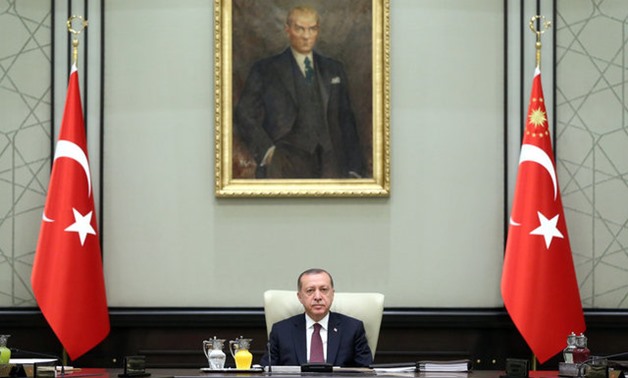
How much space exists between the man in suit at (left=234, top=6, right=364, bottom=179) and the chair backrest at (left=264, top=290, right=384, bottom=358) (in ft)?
3.28

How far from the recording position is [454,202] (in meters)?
6.60

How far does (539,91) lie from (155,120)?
7.59 feet

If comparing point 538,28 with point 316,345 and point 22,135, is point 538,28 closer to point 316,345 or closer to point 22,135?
point 316,345

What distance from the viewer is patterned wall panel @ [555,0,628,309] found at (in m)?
6.52

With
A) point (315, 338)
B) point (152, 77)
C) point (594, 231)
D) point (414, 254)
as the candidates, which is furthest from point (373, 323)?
point (152, 77)

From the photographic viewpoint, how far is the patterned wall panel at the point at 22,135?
6613 millimetres

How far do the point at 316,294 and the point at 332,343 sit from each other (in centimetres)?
27

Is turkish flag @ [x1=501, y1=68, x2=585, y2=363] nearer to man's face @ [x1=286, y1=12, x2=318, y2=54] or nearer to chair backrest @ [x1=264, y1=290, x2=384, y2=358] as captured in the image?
chair backrest @ [x1=264, y1=290, x2=384, y2=358]

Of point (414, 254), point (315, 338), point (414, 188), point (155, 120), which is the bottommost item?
point (315, 338)

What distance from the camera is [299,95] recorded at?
666cm

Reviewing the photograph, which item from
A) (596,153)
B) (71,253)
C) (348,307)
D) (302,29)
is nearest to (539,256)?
(596,153)

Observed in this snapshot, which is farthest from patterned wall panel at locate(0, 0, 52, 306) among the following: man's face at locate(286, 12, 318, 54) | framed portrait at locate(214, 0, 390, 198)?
man's face at locate(286, 12, 318, 54)

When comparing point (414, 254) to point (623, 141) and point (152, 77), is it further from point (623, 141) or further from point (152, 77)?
point (152, 77)

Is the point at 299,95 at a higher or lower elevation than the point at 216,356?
higher
